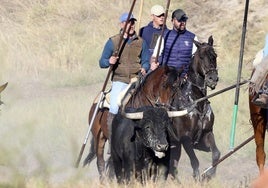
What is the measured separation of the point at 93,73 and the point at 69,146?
380 inches

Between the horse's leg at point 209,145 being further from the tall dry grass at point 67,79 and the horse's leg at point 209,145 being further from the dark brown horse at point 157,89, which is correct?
the dark brown horse at point 157,89

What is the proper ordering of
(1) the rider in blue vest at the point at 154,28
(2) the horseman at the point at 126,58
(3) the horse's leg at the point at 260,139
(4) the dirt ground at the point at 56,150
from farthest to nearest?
(1) the rider in blue vest at the point at 154,28
(2) the horseman at the point at 126,58
(3) the horse's leg at the point at 260,139
(4) the dirt ground at the point at 56,150

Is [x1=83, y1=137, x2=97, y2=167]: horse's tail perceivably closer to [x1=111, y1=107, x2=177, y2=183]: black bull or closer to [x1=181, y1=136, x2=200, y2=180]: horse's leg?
[x1=181, y1=136, x2=200, y2=180]: horse's leg

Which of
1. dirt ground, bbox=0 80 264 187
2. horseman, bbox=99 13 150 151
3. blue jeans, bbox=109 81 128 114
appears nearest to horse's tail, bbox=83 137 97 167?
dirt ground, bbox=0 80 264 187

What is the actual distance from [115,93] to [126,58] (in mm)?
529

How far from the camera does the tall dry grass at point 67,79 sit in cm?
1633

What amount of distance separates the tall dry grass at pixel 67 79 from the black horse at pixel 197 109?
24.2 inches

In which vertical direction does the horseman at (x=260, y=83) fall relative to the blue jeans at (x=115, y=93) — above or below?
above

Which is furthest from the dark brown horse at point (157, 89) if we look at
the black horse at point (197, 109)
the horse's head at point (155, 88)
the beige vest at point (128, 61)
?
the beige vest at point (128, 61)

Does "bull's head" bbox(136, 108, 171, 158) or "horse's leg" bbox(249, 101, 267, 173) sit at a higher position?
"bull's head" bbox(136, 108, 171, 158)

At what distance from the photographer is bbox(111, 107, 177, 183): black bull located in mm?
13547

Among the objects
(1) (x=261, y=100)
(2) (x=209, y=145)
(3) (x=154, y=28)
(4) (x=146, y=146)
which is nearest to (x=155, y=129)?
(4) (x=146, y=146)

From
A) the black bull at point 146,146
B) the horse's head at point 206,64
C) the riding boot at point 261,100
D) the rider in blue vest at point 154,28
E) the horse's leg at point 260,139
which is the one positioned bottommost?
→ the horse's leg at point 260,139

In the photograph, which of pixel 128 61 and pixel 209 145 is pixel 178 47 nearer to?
pixel 128 61
